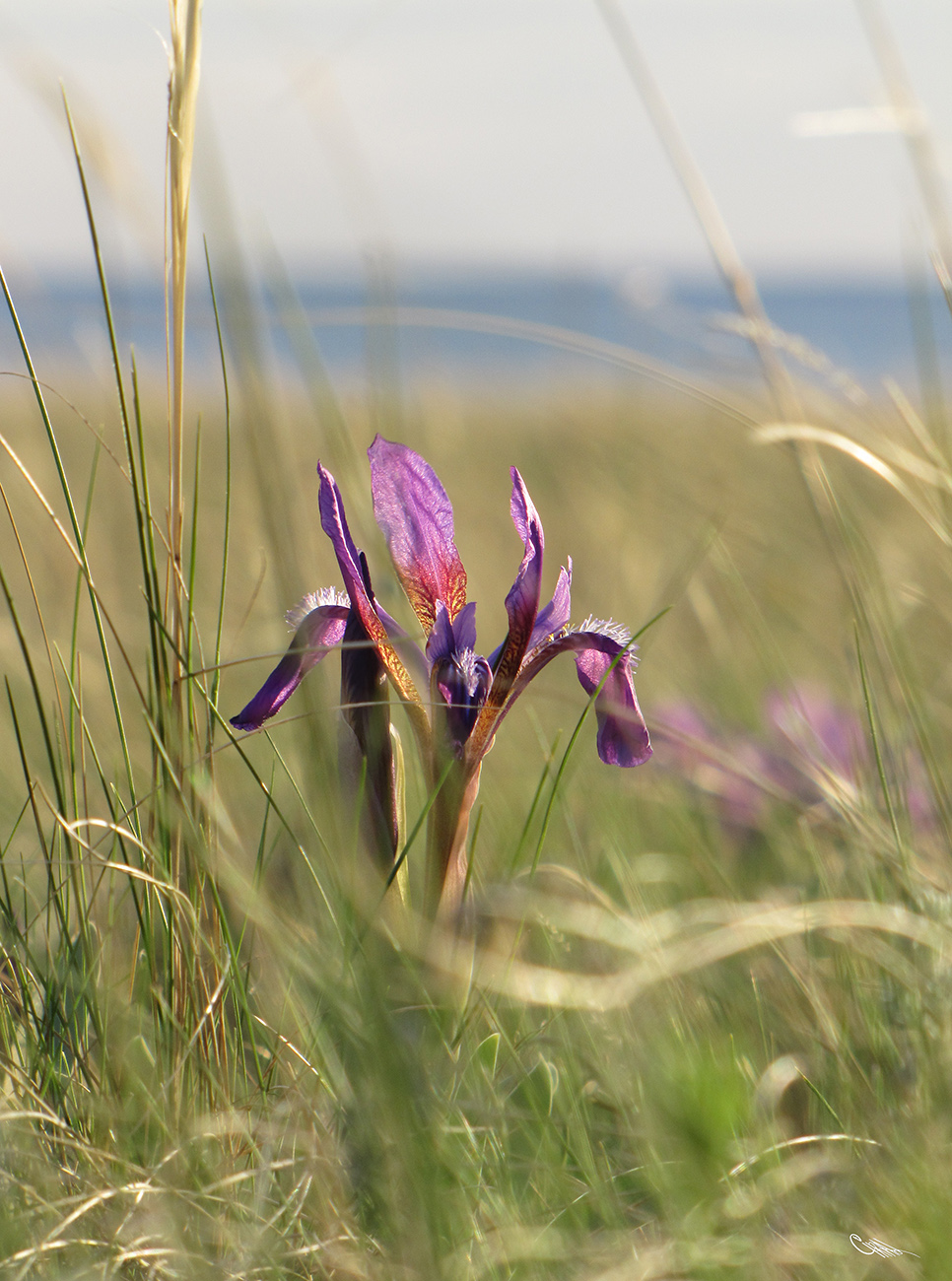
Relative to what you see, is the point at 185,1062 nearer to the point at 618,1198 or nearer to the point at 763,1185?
the point at 618,1198

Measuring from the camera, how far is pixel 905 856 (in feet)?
4.28

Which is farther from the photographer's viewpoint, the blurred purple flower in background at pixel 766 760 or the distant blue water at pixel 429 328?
the blurred purple flower in background at pixel 766 760

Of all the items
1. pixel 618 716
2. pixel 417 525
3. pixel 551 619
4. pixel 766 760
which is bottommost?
pixel 766 760

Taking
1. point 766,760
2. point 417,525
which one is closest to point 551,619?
point 417,525

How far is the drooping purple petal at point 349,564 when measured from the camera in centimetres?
114

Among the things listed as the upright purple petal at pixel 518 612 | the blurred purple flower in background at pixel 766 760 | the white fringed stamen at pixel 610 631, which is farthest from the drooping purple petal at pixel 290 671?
the blurred purple flower in background at pixel 766 760

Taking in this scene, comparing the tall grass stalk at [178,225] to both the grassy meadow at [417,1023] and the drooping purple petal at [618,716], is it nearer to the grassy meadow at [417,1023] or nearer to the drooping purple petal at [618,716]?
the grassy meadow at [417,1023]

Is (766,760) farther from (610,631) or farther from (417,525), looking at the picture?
(417,525)

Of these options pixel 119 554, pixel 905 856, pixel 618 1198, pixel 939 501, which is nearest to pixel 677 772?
pixel 939 501

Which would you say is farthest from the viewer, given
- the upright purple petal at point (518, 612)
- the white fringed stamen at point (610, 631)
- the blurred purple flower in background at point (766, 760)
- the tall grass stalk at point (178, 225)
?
the blurred purple flower in background at point (766, 760)

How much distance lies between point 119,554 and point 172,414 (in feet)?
12.4

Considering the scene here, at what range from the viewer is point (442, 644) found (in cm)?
122

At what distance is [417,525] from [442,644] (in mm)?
136

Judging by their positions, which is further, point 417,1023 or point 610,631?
point 610,631
